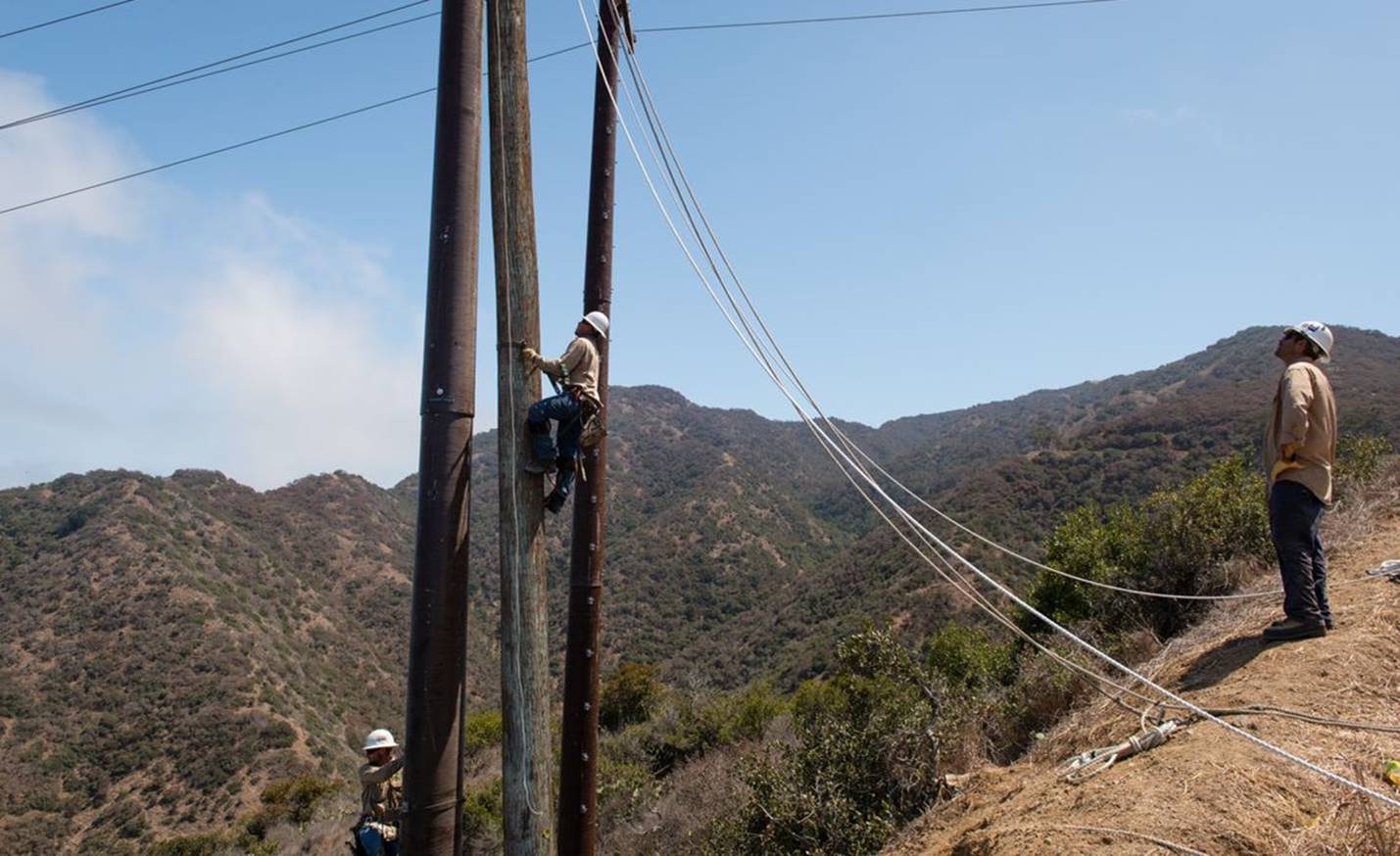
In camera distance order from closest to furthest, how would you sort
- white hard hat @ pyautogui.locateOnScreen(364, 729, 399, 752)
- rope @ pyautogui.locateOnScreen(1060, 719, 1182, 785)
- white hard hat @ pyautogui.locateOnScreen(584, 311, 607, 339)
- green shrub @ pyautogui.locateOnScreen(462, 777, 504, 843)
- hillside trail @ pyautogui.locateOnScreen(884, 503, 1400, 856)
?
1. hillside trail @ pyautogui.locateOnScreen(884, 503, 1400, 856)
2. rope @ pyautogui.locateOnScreen(1060, 719, 1182, 785)
3. white hard hat @ pyautogui.locateOnScreen(584, 311, 607, 339)
4. white hard hat @ pyautogui.locateOnScreen(364, 729, 399, 752)
5. green shrub @ pyautogui.locateOnScreen(462, 777, 504, 843)

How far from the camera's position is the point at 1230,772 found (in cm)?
Result: 423

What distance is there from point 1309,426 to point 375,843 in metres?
6.53

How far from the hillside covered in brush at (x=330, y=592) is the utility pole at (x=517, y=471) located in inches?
767

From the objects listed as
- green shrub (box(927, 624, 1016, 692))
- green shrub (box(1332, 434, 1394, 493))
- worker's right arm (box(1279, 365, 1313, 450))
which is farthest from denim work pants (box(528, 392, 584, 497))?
green shrub (box(1332, 434, 1394, 493))

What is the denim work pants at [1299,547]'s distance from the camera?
216 inches

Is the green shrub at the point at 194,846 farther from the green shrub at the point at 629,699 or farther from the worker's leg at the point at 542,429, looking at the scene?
the worker's leg at the point at 542,429

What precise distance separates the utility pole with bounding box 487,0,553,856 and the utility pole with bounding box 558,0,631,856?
47.3 inches

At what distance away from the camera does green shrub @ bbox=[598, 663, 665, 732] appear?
22.9 meters

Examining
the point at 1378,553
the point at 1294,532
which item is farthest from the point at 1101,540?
the point at 1294,532

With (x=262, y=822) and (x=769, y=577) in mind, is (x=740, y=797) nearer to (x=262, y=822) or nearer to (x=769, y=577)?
(x=262, y=822)

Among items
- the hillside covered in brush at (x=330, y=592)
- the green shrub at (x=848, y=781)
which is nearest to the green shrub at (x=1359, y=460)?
the green shrub at (x=848, y=781)

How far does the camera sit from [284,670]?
126 ft

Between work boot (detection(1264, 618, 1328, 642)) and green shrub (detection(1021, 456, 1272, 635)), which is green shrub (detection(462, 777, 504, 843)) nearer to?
green shrub (detection(1021, 456, 1272, 635))

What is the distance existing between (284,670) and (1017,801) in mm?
40022
